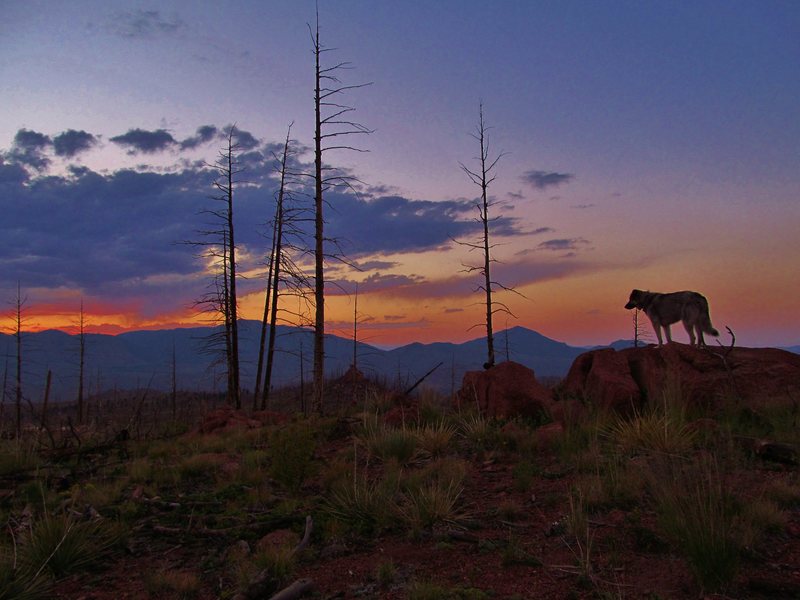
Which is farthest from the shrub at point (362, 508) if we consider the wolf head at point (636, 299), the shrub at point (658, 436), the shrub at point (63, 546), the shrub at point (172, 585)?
the wolf head at point (636, 299)

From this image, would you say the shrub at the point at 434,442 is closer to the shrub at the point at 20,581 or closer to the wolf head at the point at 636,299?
the shrub at the point at 20,581

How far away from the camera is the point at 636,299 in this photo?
14469 mm

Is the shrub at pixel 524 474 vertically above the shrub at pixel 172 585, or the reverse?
the shrub at pixel 524 474

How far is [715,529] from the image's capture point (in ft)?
15.7

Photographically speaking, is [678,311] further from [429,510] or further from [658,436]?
[429,510]

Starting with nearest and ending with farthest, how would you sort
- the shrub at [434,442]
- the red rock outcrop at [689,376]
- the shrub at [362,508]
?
1. the shrub at [362,508]
2. the shrub at [434,442]
3. the red rock outcrop at [689,376]

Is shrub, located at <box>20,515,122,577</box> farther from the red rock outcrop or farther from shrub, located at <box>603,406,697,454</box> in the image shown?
the red rock outcrop

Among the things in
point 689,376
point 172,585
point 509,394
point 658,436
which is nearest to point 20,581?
point 172,585

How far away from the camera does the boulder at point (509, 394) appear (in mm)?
12398

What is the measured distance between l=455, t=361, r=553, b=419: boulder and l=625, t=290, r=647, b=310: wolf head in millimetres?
3333

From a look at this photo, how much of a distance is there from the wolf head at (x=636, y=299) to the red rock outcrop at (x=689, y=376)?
182 centimetres

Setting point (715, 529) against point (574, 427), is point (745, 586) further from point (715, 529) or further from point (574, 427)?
point (574, 427)

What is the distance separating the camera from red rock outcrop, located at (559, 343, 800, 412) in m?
11.0

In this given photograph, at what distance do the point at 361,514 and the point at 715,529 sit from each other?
3.83 m
